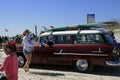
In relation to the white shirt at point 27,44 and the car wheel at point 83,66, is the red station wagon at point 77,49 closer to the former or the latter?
the car wheel at point 83,66

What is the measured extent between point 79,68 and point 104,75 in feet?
3.42

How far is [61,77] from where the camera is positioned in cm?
1093

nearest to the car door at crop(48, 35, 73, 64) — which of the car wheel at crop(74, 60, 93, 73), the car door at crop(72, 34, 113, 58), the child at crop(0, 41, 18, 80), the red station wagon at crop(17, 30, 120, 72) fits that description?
the red station wagon at crop(17, 30, 120, 72)

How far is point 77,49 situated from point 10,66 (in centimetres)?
650

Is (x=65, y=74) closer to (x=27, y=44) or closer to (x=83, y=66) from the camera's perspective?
(x=83, y=66)

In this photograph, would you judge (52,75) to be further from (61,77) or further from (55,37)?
(55,37)

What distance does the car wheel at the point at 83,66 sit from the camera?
1181 cm

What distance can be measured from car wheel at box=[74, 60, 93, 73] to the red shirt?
6375mm

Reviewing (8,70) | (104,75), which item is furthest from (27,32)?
(8,70)

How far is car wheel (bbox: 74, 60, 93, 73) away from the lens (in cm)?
1181

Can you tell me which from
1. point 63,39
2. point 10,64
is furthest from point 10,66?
point 63,39

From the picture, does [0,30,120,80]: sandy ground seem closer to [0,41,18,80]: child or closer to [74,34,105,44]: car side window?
[74,34,105,44]: car side window

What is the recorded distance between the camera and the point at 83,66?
11945 millimetres

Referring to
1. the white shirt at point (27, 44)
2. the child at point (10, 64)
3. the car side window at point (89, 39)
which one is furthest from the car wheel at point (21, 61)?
the child at point (10, 64)
